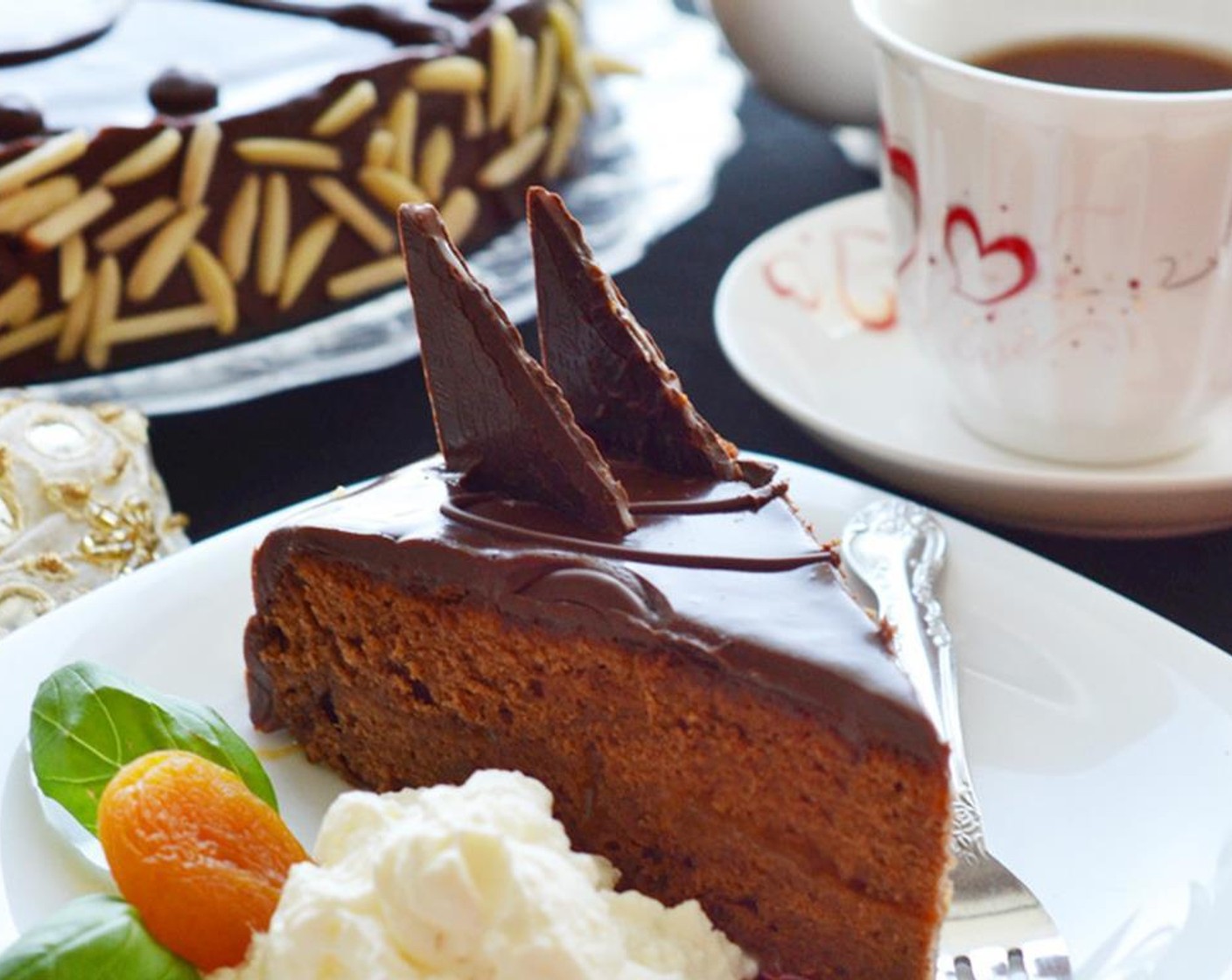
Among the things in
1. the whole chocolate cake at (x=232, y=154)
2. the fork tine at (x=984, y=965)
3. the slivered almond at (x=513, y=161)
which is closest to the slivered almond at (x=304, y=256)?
the whole chocolate cake at (x=232, y=154)

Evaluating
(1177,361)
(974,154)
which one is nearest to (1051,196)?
(974,154)

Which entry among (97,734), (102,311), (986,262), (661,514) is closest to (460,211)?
(102,311)

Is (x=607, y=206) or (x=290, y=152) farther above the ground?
(x=290, y=152)

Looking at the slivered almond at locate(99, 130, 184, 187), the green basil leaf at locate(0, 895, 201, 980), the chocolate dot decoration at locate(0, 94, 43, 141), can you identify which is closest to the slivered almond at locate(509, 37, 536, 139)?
the slivered almond at locate(99, 130, 184, 187)

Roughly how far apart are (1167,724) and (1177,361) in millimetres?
417

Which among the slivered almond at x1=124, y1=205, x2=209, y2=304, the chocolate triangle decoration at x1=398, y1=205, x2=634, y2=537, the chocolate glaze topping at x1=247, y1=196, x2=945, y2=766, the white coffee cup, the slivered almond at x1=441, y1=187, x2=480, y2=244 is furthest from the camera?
the slivered almond at x1=441, y1=187, x2=480, y2=244

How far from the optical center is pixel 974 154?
1.52 metres

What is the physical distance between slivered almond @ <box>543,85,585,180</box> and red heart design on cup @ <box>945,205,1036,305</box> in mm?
572

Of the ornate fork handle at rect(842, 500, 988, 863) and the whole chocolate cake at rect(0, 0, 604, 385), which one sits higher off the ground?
the whole chocolate cake at rect(0, 0, 604, 385)

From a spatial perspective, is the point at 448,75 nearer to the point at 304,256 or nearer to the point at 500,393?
the point at 304,256

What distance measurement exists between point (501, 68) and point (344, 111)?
0.22m

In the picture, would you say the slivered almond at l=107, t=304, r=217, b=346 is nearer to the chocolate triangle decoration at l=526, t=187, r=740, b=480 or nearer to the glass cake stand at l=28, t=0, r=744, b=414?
the glass cake stand at l=28, t=0, r=744, b=414

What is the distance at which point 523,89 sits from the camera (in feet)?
6.21

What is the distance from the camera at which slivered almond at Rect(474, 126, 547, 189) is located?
6.23 feet
